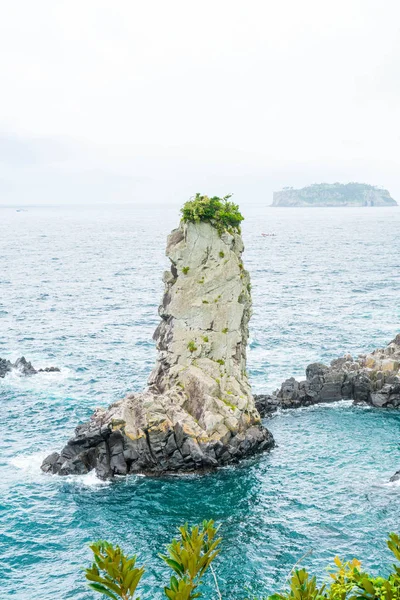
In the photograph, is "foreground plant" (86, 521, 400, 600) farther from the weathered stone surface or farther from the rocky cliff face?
the rocky cliff face

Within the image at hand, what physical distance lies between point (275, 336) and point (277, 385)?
20052mm

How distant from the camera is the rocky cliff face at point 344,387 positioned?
2499 inches

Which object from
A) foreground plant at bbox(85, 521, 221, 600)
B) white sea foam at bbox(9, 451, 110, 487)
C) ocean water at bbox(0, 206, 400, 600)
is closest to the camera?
foreground plant at bbox(85, 521, 221, 600)

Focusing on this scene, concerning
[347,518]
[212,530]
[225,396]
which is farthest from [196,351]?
[212,530]

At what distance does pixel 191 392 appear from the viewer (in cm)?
5506

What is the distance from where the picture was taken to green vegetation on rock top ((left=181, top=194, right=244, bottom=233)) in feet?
188

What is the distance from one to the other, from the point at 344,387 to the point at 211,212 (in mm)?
23079

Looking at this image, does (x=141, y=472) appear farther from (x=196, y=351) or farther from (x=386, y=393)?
(x=386, y=393)

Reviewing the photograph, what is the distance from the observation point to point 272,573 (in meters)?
38.2

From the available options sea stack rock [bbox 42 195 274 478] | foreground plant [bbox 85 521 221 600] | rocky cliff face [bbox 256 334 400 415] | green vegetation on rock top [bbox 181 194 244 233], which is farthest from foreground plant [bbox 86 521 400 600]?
rocky cliff face [bbox 256 334 400 415]

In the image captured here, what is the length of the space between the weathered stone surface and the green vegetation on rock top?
778 millimetres

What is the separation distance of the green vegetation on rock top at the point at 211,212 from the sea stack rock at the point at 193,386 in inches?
3.5

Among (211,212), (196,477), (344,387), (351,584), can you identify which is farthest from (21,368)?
(351,584)

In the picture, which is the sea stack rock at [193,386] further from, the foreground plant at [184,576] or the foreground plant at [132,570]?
the foreground plant at [132,570]
